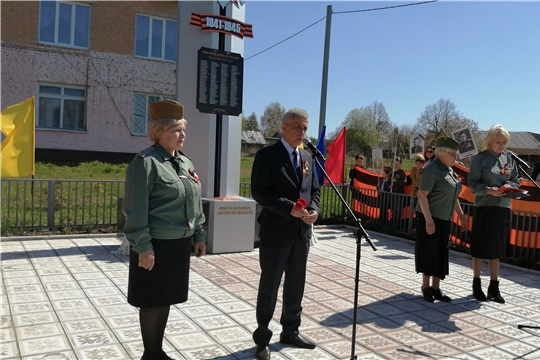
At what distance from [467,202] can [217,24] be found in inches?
227

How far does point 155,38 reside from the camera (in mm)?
21188

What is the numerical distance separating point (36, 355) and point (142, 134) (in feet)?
60.2

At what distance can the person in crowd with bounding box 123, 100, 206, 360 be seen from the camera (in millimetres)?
2980

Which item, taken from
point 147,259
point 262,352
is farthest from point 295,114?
point 262,352

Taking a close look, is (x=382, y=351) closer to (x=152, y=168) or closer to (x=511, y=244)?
(x=152, y=168)

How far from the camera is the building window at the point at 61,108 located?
63.4ft

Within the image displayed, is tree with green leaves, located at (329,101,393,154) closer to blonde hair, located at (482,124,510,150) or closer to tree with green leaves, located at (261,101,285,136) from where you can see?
tree with green leaves, located at (261,101,285,136)

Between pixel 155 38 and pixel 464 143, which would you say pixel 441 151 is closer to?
pixel 464 143

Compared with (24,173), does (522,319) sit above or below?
below

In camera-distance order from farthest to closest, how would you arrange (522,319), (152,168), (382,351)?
(522,319)
(382,351)
(152,168)

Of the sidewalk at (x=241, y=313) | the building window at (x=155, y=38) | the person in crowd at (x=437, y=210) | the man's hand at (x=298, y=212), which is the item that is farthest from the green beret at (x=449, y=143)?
the building window at (x=155, y=38)

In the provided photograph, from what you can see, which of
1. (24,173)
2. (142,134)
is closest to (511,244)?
(24,173)

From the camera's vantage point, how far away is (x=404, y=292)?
597cm

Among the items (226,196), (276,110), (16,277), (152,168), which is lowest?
(16,277)
